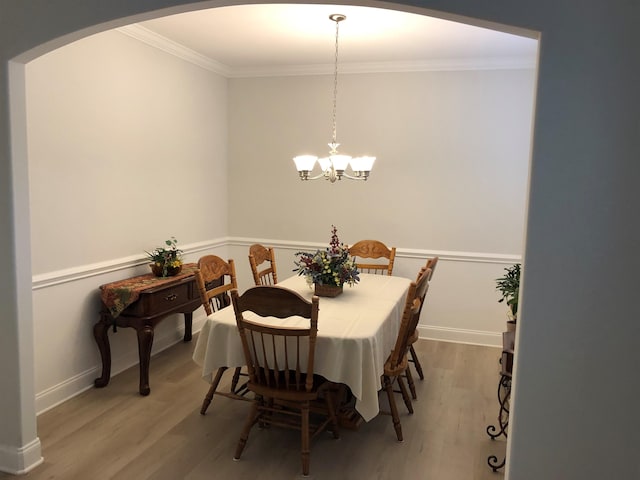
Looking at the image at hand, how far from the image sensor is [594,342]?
1.79 metres

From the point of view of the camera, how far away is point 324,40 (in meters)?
4.18

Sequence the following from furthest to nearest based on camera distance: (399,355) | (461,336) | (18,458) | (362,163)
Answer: (461,336), (362,163), (399,355), (18,458)

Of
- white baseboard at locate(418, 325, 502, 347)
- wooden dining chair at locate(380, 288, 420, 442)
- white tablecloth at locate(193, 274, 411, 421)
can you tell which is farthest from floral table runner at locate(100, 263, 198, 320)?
white baseboard at locate(418, 325, 502, 347)

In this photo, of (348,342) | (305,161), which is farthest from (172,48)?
(348,342)

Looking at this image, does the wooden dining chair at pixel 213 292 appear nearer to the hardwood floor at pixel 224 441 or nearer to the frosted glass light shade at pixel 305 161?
the hardwood floor at pixel 224 441

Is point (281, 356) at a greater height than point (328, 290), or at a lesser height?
lesser

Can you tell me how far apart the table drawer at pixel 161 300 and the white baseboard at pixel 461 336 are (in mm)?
2348

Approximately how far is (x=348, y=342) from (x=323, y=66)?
3270 mm

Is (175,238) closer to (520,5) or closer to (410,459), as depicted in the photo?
(410,459)

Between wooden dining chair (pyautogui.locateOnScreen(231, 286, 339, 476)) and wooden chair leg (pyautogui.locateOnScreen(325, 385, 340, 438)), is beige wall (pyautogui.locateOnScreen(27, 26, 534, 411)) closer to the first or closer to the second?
wooden dining chair (pyautogui.locateOnScreen(231, 286, 339, 476))

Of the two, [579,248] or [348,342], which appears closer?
[579,248]

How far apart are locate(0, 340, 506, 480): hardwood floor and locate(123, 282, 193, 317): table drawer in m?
0.57

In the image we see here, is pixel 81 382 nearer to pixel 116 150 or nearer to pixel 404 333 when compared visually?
pixel 116 150

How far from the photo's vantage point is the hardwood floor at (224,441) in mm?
2678
